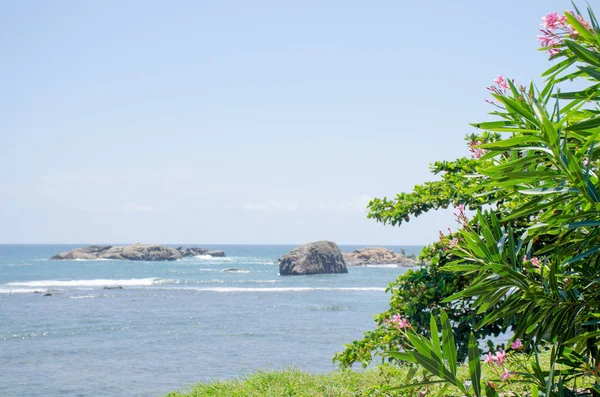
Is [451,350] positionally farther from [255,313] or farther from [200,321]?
[255,313]

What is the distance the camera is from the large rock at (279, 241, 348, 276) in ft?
218

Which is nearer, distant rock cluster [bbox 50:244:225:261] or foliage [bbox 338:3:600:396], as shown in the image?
foliage [bbox 338:3:600:396]

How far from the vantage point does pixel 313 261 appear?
6706cm

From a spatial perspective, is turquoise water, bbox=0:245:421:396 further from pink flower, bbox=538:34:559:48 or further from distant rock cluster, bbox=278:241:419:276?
distant rock cluster, bbox=278:241:419:276

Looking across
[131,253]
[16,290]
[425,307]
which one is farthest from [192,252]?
[425,307]

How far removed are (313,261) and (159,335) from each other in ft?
145

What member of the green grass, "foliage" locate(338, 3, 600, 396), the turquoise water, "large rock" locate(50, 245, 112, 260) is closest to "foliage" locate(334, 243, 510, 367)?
the green grass

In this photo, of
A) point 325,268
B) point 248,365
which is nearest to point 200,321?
point 248,365

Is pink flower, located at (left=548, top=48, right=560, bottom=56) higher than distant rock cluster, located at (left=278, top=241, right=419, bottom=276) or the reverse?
higher

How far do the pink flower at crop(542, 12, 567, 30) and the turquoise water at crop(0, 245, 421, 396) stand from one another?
1023 cm

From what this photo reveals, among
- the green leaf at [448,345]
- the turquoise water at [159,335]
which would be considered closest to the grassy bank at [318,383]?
the green leaf at [448,345]

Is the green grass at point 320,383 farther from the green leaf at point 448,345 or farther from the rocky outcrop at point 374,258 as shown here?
the rocky outcrop at point 374,258

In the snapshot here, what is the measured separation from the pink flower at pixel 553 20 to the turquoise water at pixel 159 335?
10.2 meters

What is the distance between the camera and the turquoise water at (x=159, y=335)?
1588 cm
